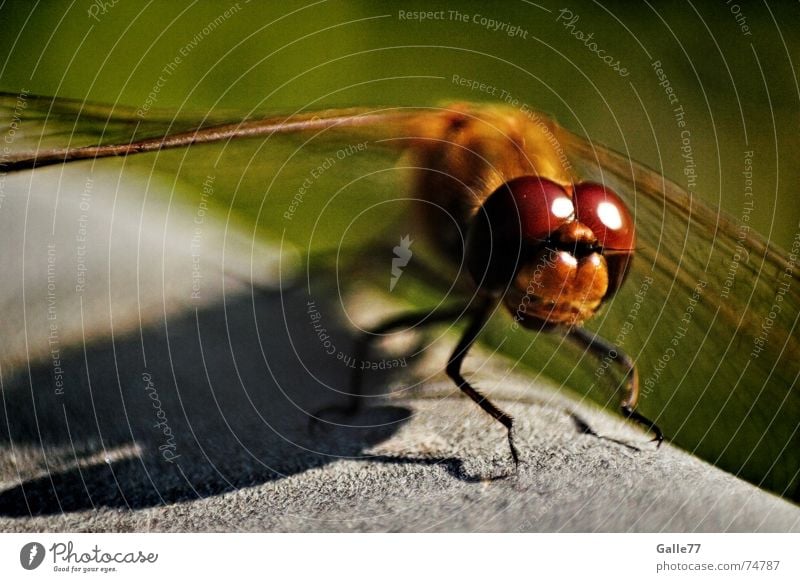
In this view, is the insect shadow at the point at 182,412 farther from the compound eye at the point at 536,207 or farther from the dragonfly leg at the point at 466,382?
the compound eye at the point at 536,207

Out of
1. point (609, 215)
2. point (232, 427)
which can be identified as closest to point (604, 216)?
point (609, 215)

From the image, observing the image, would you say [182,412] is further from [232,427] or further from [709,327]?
[709,327]

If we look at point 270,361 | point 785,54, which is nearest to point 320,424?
point 270,361

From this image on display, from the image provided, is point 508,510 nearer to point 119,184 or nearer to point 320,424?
point 320,424
